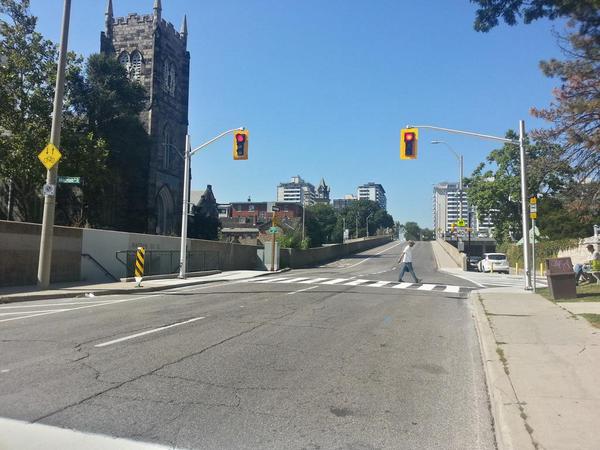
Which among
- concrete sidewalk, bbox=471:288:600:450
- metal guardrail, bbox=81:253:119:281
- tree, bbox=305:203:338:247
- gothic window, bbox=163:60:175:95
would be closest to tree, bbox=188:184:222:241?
gothic window, bbox=163:60:175:95

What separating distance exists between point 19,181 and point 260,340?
31.8 meters

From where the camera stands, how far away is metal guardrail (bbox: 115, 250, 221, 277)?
→ 76.5 feet

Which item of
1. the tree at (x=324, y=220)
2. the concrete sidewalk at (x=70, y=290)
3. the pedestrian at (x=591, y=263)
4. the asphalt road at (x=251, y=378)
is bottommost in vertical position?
the asphalt road at (x=251, y=378)

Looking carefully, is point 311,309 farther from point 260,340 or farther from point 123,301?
point 123,301

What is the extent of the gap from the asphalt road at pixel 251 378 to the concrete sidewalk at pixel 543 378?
0.86ft

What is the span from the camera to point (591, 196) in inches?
634

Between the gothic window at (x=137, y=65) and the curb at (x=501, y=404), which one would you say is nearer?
the curb at (x=501, y=404)

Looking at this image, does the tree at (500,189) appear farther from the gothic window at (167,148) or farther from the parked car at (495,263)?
the gothic window at (167,148)

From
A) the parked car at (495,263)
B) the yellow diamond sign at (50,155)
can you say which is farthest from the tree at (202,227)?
the yellow diamond sign at (50,155)

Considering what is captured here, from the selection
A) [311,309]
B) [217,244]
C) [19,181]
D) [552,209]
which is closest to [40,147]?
[19,181]

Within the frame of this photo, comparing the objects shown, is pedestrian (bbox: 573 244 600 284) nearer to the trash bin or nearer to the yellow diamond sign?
the trash bin

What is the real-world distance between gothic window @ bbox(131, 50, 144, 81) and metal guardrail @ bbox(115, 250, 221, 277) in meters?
28.9

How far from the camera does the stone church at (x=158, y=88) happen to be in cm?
5300

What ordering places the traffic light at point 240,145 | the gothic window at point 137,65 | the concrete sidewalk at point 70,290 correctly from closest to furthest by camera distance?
the concrete sidewalk at point 70,290 < the traffic light at point 240,145 < the gothic window at point 137,65
